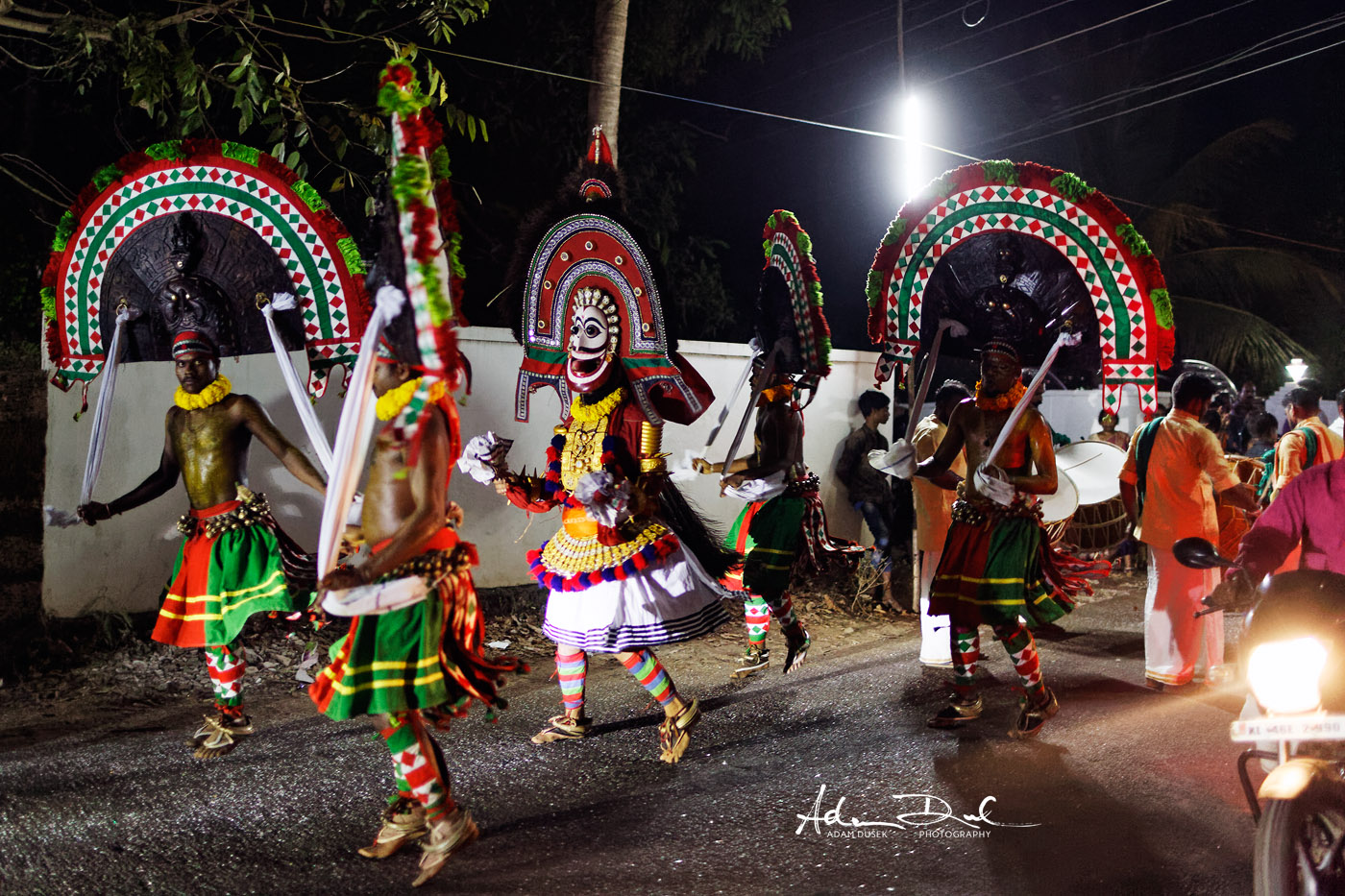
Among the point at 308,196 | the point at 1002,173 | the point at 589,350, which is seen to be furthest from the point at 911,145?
the point at 308,196

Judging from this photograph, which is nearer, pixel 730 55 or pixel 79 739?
pixel 79 739

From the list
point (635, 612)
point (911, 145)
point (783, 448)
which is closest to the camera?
point (635, 612)

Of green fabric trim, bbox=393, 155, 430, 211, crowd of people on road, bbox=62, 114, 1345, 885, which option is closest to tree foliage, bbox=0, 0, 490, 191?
crowd of people on road, bbox=62, 114, 1345, 885

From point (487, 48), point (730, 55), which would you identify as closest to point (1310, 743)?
point (487, 48)

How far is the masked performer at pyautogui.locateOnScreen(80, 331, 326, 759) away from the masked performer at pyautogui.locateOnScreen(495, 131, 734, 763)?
3.84 feet

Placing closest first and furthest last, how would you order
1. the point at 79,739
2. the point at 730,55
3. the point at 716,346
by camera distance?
the point at 79,739 → the point at 716,346 → the point at 730,55

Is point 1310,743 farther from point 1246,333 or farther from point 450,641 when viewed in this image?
point 1246,333

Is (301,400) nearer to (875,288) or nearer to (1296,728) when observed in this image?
(875,288)

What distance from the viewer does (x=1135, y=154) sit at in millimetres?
17594

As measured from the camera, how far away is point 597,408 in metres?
5.05

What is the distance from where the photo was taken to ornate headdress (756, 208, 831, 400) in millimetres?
6211

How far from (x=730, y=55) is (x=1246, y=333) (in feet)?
30.5

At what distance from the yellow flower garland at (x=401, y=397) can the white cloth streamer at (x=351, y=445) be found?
0.12 meters

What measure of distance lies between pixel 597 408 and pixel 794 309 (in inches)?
71.0
